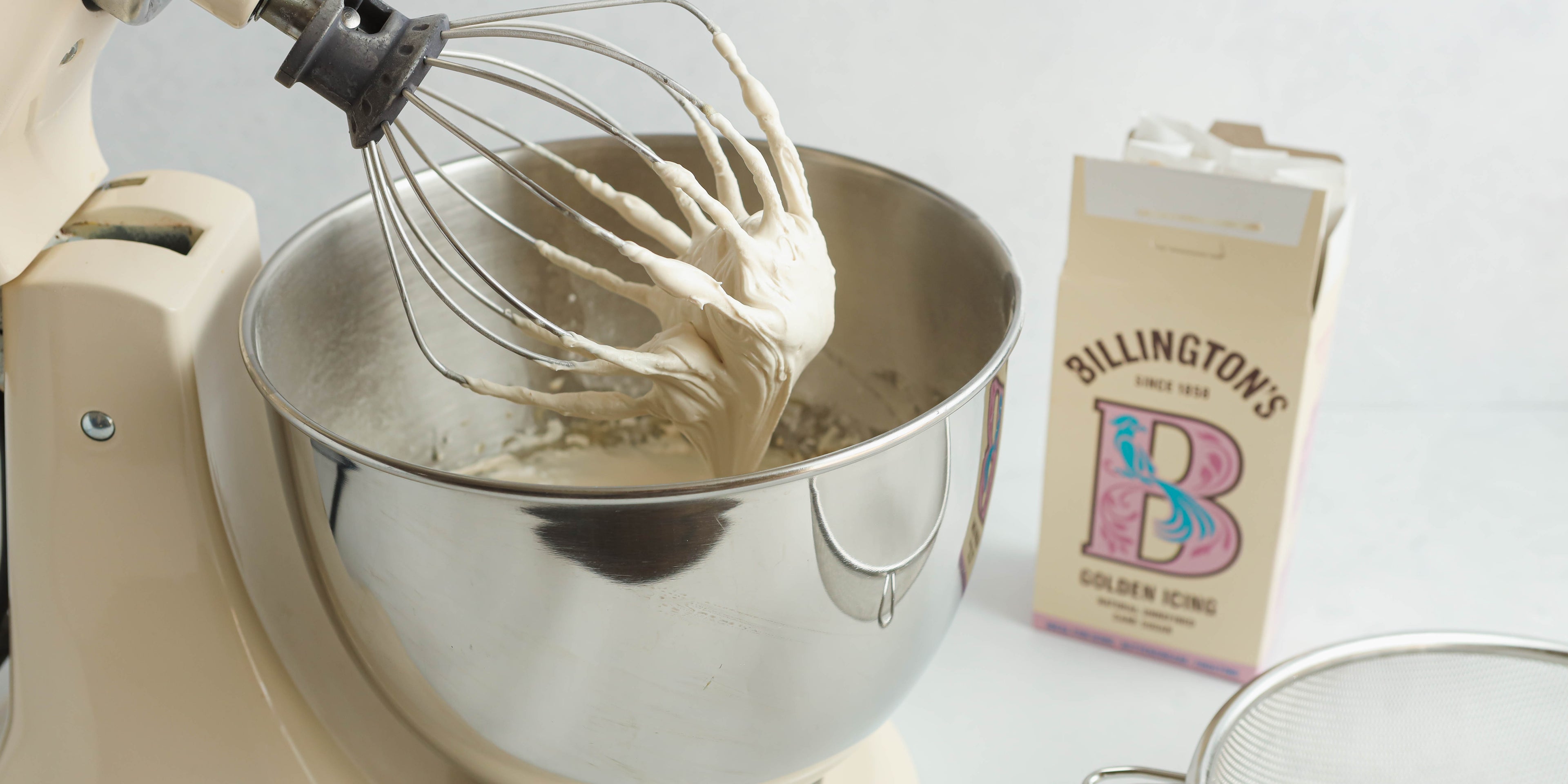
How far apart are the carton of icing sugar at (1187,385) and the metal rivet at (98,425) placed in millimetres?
433

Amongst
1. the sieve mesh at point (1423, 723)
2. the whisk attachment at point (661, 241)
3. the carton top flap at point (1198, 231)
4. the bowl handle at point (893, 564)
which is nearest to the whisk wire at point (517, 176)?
the whisk attachment at point (661, 241)

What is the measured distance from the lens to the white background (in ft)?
2.30

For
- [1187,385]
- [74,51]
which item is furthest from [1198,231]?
[74,51]

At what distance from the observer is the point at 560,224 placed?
62 centimetres

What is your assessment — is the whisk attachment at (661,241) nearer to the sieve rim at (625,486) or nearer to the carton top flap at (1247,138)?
the sieve rim at (625,486)

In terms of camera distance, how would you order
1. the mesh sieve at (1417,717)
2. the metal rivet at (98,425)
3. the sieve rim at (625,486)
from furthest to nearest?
the mesh sieve at (1417,717) < the metal rivet at (98,425) < the sieve rim at (625,486)

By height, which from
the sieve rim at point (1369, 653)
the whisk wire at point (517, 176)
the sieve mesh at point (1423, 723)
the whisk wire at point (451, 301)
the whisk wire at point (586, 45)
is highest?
the whisk wire at point (586, 45)

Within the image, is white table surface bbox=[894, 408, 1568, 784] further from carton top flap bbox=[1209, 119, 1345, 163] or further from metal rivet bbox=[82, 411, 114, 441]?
metal rivet bbox=[82, 411, 114, 441]

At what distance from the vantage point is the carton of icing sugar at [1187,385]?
56 cm

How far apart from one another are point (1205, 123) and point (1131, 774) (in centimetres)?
46

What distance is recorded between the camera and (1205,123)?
0.78 metres

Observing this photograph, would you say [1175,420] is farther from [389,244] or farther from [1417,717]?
[389,244]

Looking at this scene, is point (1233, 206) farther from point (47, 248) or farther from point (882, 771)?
point (47, 248)

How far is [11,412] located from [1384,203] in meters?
0.82
